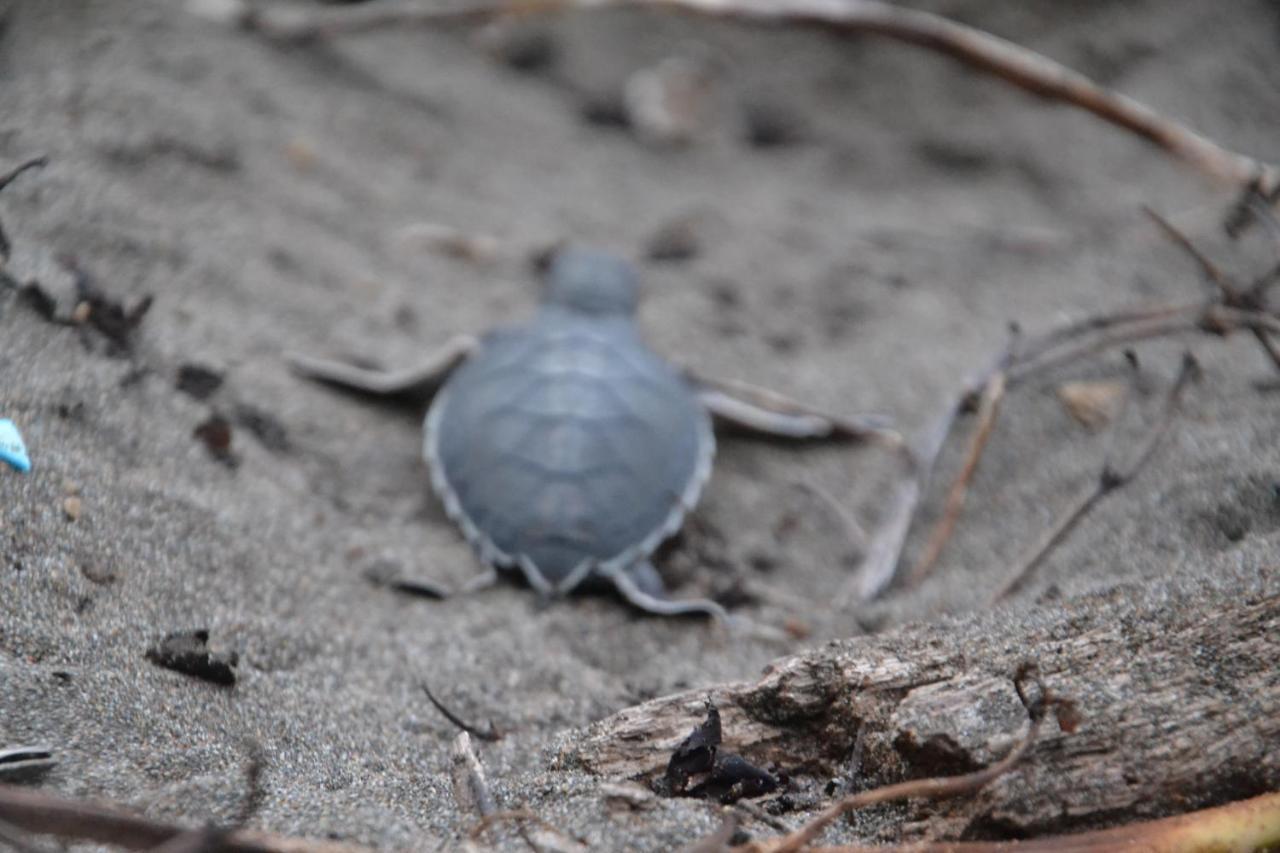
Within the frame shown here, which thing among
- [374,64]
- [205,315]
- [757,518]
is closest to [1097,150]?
[757,518]

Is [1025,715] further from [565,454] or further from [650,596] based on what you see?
[565,454]

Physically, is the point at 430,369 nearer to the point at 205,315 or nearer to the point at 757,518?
the point at 205,315

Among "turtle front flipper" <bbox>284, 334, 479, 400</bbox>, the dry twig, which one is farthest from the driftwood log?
"turtle front flipper" <bbox>284, 334, 479, 400</bbox>

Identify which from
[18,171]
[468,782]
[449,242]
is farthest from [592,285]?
[468,782]

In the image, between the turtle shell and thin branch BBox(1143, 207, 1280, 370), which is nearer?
thin branch BBox(1143, 207, 1280, 370)

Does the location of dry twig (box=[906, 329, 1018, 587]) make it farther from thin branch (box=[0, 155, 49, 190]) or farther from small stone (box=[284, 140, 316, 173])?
small stone (box=[284, 140, 316, 173])

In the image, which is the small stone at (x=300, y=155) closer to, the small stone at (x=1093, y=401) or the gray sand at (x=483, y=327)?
the gray sand at (x=483, y=327)

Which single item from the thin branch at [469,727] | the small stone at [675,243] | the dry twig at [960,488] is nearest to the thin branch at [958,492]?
the dry twig at [960,488]
